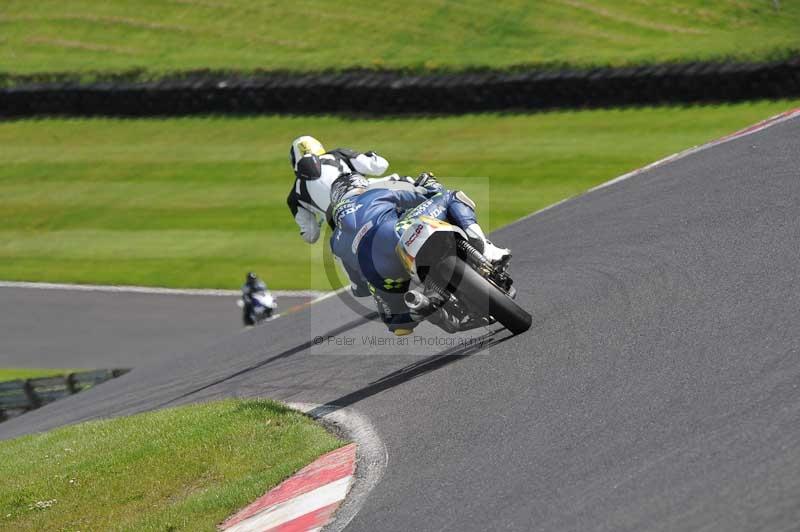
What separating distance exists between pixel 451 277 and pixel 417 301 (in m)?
0.31

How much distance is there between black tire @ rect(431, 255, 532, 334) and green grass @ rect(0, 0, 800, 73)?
54.9ft

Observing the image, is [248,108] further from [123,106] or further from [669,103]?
[669,103]

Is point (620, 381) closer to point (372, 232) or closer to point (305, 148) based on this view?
point (372, 232)

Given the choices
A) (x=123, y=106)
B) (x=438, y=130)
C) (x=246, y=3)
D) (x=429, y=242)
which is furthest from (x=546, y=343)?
(x=246, y=3)

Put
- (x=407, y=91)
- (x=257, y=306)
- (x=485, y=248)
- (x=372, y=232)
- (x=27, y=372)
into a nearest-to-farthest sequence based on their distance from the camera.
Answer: (x=485, y=248)
(x=372, y=232)
(x=257, y=306)
(x=27, y=372)
(x=407, y=91)

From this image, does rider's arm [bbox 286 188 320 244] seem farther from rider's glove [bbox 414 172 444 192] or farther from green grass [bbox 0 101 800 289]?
green grass [bbox 0 101 800 289]

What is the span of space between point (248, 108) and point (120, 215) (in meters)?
4.99

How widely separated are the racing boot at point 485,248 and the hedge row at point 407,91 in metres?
16.1

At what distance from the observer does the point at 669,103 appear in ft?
79.5

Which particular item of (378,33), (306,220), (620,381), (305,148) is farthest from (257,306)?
(378,33)

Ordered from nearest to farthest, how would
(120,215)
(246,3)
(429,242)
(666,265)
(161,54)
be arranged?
(429,242), (666,265), (120,215), (161,54), (246,3)

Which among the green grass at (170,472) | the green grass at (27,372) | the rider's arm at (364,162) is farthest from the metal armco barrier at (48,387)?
the rider's arm at (364,162)

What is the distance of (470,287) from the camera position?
8516mm

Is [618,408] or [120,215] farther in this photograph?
[120,215]
